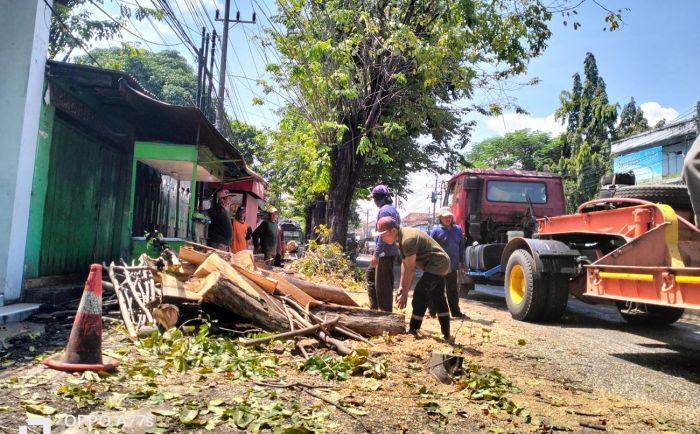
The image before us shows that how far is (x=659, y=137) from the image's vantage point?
25828 mm

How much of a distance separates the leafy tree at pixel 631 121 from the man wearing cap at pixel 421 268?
29855 millimetres

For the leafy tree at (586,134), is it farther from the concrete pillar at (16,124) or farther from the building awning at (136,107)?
the concrete pillar at (16,124)

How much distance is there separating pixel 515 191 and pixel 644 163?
854 inches

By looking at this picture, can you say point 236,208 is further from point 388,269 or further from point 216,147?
point 388,269

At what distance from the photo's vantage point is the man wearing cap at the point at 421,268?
5.26 metres

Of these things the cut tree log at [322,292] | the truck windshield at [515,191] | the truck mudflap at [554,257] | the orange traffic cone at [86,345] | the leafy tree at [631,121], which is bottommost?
the orange traffic cone at [86,345]

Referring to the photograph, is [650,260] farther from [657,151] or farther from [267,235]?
[657,151]

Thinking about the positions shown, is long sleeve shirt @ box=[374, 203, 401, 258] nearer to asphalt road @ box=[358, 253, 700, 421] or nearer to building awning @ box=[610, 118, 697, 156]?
asphalt road @ box=[358, 253, 700, 421]

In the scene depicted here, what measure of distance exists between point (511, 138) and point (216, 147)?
2793 centimetres

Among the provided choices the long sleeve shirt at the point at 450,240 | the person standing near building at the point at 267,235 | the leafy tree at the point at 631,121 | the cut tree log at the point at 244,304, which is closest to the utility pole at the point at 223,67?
the person standing near building at the point at 267,235

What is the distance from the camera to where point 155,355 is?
3.89 meters

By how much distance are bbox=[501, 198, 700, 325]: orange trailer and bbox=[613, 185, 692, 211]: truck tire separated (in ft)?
0.66

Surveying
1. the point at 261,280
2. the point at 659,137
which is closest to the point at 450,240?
the point at 261,280

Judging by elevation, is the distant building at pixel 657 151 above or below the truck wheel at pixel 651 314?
above
